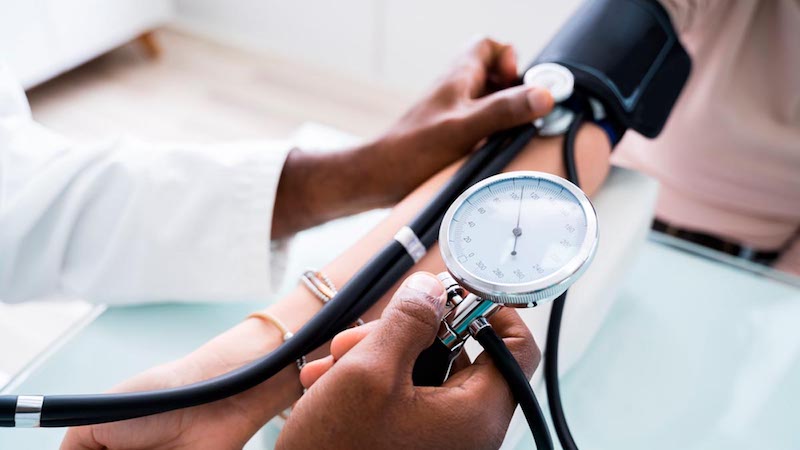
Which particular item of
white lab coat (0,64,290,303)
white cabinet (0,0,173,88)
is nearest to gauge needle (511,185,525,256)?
white lab coat (0,64,290,303)

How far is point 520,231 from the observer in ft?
1.44

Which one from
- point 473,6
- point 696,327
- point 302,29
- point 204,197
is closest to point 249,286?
point 204,197

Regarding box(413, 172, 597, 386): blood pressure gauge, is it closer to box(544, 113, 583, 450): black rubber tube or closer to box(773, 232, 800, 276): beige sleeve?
box(544, 113, 583, 450): black rubber tube

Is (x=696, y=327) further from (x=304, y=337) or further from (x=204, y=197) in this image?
(x=204, y=197)

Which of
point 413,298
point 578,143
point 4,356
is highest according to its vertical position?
point 413,298

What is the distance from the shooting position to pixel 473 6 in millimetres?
1869

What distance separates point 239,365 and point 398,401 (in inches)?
9.0

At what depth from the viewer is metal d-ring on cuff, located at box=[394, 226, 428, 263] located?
0.54 metres

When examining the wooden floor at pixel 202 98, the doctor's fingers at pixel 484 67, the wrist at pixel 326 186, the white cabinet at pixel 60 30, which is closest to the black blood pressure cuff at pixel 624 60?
the doctor's fingers at pixel 484 67

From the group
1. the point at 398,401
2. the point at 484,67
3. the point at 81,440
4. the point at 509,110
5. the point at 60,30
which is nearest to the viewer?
the point at 398,401

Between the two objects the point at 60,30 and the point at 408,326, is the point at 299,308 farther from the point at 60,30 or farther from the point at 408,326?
the point at 60,30

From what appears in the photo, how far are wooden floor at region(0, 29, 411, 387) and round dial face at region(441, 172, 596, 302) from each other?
5.06ft

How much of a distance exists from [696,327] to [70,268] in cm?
72

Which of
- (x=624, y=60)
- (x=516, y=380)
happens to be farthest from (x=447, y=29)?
(x=516, y=380)
